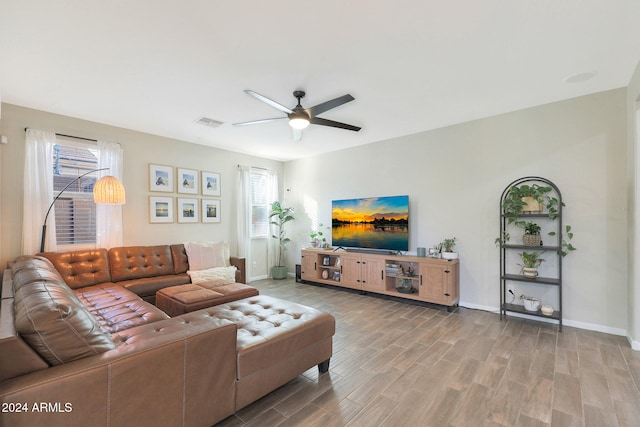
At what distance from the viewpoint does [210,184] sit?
17.5 feet

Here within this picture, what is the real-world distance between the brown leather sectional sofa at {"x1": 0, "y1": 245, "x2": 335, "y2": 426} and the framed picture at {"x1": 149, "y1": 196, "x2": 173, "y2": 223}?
2336 mm

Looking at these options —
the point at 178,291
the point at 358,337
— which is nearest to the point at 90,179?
the point at 178,291

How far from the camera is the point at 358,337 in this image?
10.1 feet

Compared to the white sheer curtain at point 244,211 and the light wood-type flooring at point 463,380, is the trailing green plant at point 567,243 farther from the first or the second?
the white sheer curtain at point 244,211

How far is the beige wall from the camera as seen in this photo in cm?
340

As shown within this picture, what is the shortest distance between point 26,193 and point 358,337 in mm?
4303

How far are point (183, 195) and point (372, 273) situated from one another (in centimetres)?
353

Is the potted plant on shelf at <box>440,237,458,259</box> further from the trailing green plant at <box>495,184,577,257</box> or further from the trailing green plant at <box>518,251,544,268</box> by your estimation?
the trailing green plant at <box>518,251,544,268</box>

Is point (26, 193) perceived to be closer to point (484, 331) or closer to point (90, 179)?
point (90, 179)

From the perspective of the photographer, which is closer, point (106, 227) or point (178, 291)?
point (178, 291)

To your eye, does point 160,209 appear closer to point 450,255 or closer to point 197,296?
point 197,296

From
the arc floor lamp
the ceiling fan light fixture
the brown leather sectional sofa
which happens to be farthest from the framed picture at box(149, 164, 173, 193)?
the ceiling fan light fixture

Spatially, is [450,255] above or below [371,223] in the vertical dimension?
below

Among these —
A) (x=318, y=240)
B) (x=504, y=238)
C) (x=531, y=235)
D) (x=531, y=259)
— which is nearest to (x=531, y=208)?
(x=531, y=235)
